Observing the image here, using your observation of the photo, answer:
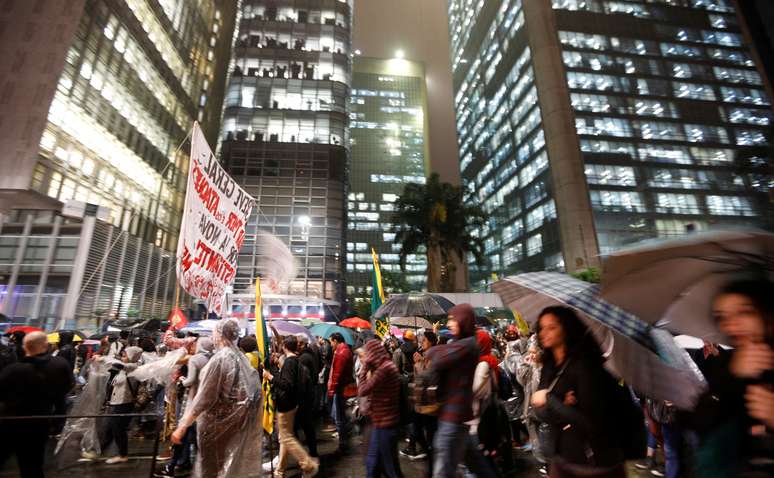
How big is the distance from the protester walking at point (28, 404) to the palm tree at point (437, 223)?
112 feet

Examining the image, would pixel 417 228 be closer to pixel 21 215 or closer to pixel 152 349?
pixel 21 215

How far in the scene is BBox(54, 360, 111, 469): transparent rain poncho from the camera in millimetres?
5367

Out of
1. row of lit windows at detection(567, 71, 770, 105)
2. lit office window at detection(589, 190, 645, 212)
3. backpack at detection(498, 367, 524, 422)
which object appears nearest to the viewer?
backpack at detection(498, 367, 524, 422)

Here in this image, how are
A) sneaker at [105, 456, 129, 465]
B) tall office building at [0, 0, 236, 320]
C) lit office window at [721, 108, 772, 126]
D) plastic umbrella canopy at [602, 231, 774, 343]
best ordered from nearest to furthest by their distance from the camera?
plastic umbrella canopy at [602, 231, 774, 343] → sneaker at [105, 456, 129, 465] → tall office building at [0, 0, 236, 320] → lit office window at [721, 108, 772, 126]

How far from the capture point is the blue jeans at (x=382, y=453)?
4.06 m

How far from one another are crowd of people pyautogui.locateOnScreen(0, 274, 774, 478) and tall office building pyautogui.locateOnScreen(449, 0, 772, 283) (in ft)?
149

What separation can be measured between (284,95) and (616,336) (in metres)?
54.6

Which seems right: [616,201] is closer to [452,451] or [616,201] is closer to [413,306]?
[413,306]

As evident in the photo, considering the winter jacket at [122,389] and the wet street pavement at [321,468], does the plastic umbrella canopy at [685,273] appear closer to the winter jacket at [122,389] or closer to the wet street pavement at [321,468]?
the wet street pavement at [321,468]

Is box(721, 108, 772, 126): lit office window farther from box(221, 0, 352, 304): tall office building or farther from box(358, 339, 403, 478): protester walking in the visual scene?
box(358, 339, 403, 478): protester walking

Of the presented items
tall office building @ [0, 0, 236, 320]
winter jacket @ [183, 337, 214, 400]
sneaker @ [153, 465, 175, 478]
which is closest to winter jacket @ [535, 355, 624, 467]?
winter jacket @ [183, 337, 214, 400]

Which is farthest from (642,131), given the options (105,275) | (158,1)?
(105,275)

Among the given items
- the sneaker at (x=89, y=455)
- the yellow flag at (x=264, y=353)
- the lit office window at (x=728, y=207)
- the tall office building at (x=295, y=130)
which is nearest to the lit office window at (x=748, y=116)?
the lit office window at (x=728, y=207)

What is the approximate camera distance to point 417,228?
39.1 m
